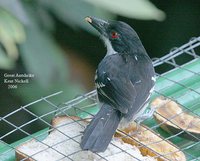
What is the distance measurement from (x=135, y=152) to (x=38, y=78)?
102 cm

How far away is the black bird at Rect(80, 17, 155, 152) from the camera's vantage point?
12.1 feet

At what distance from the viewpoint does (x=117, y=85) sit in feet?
12.7

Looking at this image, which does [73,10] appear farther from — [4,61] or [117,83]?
[117,83]

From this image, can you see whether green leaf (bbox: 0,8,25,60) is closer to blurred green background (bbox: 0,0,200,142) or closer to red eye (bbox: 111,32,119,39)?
blurred green background (bbox: 0,0,200,142)

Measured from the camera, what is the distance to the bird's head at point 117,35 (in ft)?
13.9

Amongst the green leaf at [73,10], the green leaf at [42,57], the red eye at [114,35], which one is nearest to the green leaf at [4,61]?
the green leaf at [42,57]

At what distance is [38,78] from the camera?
456 centimetres

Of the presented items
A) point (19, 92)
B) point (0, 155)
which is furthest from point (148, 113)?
point (19, 92)

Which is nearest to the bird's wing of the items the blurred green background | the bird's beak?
the bird's beak


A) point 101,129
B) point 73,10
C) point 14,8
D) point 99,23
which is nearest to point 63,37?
point 73,10

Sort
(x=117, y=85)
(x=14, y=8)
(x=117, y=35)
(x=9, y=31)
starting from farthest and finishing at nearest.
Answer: (x=117, y=35) < (x=14, y=8) < (x=9, y=31) < (x=117, y=85)

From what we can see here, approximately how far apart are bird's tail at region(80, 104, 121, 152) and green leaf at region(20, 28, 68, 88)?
0.64 metres

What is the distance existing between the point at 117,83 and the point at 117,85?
0.07 feet

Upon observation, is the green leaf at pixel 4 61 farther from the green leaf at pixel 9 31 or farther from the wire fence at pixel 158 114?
the wire fence at pixel 158 114
